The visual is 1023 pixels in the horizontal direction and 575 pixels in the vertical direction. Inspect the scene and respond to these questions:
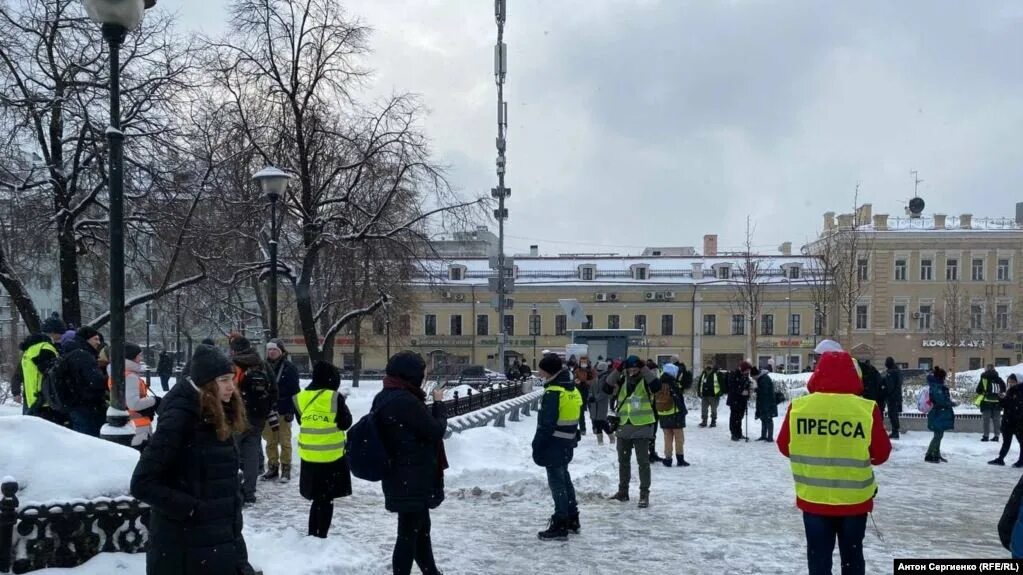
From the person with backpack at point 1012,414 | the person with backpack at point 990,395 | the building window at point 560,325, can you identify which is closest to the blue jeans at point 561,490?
the person with backpack at point 1012,414

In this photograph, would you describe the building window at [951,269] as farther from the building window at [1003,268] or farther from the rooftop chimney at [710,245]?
the rooftop chimney at [710,245]

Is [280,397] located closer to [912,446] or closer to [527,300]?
[912,446]

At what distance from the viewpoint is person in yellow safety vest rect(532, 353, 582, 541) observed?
825 cm

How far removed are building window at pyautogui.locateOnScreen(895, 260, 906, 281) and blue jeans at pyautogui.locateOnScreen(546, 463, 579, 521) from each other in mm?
58191

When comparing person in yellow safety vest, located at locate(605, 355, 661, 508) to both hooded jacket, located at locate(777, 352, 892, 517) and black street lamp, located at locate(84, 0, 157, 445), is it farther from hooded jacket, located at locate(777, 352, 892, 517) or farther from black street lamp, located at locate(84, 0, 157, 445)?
black street lamp, located at locate(84, 0, 157, 445)

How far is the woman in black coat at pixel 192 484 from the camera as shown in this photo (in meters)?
3.87

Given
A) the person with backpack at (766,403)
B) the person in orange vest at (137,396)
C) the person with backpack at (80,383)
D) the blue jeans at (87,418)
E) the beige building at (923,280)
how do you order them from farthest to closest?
the beige building at (923,280) → the person with backpack at (766,403) → the blue jeans at (87,418) → the person with backpack at (80,383) → the person in orange vest at (137,396)

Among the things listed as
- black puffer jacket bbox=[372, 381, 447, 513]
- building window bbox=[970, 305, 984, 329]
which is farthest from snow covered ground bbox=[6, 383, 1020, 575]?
building window bbox=[970, 305, 984, 329]

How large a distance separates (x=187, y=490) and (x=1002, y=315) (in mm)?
65081

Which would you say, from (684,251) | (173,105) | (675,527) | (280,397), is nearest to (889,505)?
(675,527)

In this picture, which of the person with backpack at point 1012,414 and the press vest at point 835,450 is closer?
the press vest at point 835,450

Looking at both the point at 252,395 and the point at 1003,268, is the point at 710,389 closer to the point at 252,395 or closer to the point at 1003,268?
the point at 252,395

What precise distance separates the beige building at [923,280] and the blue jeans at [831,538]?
57456 mm

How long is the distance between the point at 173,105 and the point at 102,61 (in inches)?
63.1
